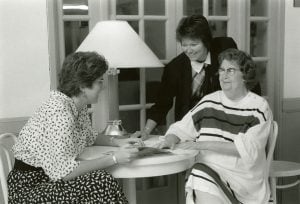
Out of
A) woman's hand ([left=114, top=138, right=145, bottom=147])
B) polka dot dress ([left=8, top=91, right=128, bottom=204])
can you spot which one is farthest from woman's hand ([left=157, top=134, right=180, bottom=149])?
polka dot dress ([left=8, top=91, right=128, bottom=204])

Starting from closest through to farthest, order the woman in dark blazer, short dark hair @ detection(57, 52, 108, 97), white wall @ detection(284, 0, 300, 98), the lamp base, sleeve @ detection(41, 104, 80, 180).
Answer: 1. sleeve @ detection(41, 104, 80, 180)
2. short dark hair @ detection(57, 52, 108, 97)
3. the lamp base
4. the woman in dark blazer
5. white wall @ detection(284, 0, 300, 98)

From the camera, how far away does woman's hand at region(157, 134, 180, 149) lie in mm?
2322

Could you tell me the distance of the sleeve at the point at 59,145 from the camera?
1.96 meters

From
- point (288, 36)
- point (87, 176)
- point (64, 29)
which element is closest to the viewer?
point (87, 176)

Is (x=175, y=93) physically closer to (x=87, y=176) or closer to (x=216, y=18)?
(x=216, y=18)

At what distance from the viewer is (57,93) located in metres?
2.11

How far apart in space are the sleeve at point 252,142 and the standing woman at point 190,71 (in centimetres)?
63

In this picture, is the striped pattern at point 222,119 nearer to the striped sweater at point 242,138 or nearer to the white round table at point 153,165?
the striped sweater at point 242,138

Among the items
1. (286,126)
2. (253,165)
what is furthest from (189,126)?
(286,126)

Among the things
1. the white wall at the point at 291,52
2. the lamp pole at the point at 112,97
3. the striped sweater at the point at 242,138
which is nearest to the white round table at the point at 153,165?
the striped sweater at the point at 242,138

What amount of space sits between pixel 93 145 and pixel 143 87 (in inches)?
34.0

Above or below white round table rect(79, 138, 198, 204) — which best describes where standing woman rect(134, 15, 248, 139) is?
above

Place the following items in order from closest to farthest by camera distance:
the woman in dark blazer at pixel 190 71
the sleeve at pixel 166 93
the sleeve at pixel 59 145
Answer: the sleeve at pixel 59 145
the woman in dark blazer at pixel 190 71
the sleeve at pixel 166 93

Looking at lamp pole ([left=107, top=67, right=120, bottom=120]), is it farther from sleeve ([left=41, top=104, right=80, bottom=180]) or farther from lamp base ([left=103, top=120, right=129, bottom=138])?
sleeve ([left=41, top=104, right=80, bottom=180])
